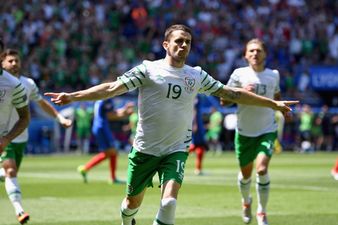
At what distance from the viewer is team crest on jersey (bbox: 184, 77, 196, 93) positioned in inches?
416

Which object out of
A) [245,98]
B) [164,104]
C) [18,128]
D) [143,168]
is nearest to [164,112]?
[164,104]

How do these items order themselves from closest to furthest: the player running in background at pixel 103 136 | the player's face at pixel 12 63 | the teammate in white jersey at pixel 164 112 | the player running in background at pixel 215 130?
the teammate in white jersey at pixel 164 112
the player's face at pixel 12 63
the player running in background at pixel 103 136
the player running in background at pixel 215 130

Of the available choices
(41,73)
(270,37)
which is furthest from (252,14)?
(41,73)

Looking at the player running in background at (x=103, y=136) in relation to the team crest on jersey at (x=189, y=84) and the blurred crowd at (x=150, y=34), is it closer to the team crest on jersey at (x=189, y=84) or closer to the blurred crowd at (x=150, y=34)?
the team crest on jersey at (x=189, y=84)

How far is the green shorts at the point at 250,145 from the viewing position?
563 inches

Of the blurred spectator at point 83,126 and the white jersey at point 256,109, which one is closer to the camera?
the white jersey at point 256,109

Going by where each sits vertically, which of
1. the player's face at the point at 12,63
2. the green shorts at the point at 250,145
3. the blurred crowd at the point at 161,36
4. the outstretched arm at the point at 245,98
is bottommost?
the blurred crowd at the point at 161,36

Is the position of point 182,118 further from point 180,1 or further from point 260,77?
point 180,1

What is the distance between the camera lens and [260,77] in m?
14.5

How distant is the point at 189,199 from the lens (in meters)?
17.7

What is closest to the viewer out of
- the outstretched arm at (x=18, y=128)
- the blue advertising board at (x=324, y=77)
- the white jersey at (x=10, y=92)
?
the outstretched arm at (x=18, y=128)

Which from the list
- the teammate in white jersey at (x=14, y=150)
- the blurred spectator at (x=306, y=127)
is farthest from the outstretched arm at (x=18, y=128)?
the blurred spectator at (x=306, y=127)

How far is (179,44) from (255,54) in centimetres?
406

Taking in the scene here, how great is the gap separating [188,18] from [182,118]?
119ft
